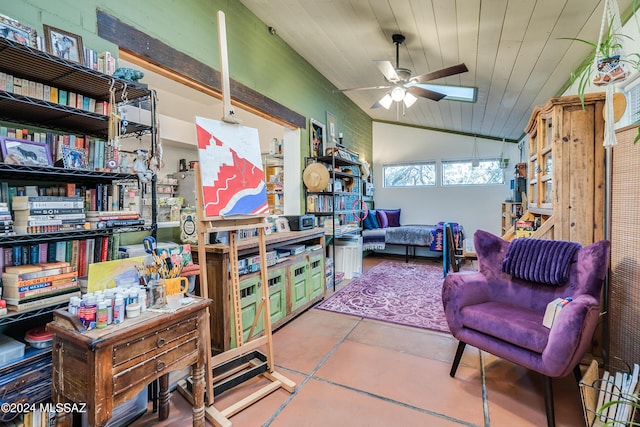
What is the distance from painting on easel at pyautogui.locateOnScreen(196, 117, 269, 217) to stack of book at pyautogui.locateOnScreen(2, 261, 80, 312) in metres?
0.68

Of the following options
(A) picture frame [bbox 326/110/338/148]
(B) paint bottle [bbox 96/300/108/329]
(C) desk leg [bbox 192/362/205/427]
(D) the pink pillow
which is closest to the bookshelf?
(B) paint bottle [bbox 96/300/108/329]

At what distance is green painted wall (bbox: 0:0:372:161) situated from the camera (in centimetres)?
160

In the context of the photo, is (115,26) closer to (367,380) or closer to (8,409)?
(8,409)

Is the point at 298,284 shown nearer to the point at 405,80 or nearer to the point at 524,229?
the point at 524,229

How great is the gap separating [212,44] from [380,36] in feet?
5.61

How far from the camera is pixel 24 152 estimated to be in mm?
1302

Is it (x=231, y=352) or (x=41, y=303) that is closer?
(x=41, y=303)

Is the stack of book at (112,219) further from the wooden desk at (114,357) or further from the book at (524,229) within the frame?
the book at (524,229)

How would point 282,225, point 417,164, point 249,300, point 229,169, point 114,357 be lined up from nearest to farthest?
point 114,357, point 229,169, point 249,300, point 282,225, point 417,164

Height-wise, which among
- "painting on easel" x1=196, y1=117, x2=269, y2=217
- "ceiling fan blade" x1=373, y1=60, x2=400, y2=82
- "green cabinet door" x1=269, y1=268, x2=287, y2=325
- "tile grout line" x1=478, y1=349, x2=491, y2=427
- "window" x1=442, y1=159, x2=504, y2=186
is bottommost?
"tile grout line" x1=478, y1=349, x2=491, y2=427

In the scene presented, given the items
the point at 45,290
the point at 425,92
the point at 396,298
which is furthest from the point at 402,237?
the point at 45,290

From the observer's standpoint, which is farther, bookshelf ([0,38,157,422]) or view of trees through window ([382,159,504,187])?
view of trees through window ([382,159,504,187])

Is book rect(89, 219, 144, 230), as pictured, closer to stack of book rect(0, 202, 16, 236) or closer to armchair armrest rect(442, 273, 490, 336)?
stack of book rect(0, 202, 16, 236)

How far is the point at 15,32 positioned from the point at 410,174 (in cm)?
663
